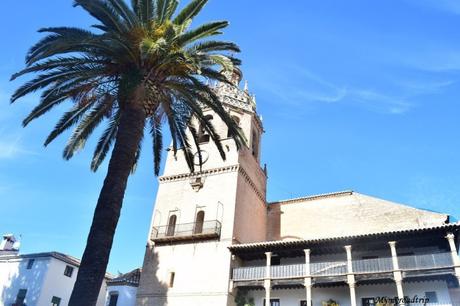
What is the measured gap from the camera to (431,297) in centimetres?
1970

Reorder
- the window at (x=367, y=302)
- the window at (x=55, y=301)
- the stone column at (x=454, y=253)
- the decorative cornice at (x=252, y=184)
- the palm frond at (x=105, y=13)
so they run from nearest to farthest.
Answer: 1. the palm frond at (x=105, y=13)
2. the stone column at (x=454, y=253)
3. the window at (x=367, y=302)
4. the decorative cornice at (x=252, y=184)
5. the window at (x=55, y=301)

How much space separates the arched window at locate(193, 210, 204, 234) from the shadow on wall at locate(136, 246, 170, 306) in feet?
9.64

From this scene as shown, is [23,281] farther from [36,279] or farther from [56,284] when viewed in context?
[56,284]

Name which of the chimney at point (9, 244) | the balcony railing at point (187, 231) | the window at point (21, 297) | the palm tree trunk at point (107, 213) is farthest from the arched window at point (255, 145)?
the chimney at point (9, 244)

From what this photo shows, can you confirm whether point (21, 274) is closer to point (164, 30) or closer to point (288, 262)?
point (288, 262)

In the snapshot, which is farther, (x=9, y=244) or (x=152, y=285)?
(x=9, y=244)

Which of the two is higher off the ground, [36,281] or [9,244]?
[9,244]

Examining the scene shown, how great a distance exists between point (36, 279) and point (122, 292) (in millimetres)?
8394

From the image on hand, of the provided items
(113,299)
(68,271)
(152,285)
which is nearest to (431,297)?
(152,285)

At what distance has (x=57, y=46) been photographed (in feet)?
37.6

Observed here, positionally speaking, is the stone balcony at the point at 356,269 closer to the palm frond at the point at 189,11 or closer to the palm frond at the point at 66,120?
the palm frond at the point at 66,120

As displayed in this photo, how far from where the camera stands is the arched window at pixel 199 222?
84.1ft

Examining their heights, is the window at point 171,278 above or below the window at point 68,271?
below

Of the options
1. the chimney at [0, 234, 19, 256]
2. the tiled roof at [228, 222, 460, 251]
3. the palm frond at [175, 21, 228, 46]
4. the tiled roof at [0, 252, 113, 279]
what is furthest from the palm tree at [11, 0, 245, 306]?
the chimney at [0, 234, 19, 256]
